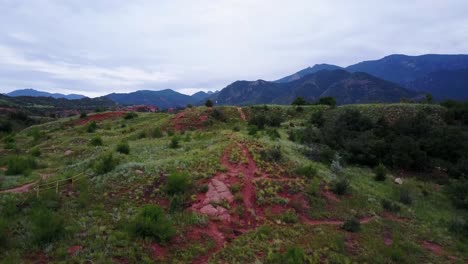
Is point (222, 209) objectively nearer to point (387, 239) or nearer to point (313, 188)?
point (313, 188)

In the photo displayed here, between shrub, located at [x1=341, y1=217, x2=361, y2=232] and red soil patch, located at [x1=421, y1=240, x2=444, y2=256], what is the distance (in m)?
2.34

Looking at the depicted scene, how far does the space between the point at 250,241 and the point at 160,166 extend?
5832 mm

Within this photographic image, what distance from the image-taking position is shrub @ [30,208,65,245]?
7766 millimetres

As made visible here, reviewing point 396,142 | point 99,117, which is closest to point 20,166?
point 396,142

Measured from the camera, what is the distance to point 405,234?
11078 millimetres

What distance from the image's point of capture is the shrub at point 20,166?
14000 millimetres

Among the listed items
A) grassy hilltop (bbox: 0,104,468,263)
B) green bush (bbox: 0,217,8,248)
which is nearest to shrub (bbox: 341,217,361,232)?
grassy hilltop (bbox: 0,104,468,263)

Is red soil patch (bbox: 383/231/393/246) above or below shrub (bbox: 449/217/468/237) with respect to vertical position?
above

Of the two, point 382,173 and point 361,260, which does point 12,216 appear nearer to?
point 361,260

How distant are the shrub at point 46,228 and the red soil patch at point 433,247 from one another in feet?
38.2

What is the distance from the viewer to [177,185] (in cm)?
1109

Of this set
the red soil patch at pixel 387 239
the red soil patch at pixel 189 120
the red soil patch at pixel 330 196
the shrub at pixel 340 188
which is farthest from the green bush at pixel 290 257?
the red soil patch at pixel 189 120

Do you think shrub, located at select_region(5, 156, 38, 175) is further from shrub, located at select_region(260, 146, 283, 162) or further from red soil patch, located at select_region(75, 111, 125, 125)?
red soil patch, located at select_region(75, 111, 125, 125)

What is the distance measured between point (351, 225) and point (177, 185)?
635 centimetres
